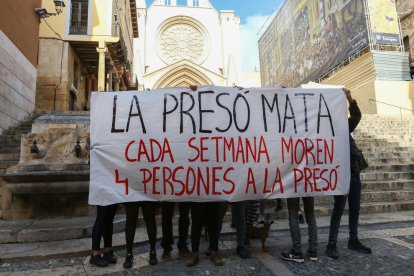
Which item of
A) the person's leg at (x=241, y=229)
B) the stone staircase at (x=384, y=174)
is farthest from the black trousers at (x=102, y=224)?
the stone staircase at (x=384, y=174)

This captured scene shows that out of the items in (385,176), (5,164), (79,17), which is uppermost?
(79,17)

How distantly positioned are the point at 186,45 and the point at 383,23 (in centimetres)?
2871

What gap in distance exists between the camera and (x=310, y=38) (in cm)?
2914

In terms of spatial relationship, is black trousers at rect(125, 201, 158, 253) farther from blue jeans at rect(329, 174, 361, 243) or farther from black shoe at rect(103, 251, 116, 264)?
blue jeans at rect(329, 174, 361, 243)

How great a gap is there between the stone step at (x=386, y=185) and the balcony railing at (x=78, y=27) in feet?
57.6

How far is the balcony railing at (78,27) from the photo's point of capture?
1892 cm

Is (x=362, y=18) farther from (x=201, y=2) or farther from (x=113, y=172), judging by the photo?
(x=201, y=2)

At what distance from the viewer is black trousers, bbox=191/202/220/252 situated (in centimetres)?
374

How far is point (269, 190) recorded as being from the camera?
153 inches

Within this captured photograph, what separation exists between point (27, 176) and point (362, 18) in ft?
74.9

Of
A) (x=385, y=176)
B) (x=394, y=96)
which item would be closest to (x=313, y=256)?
(x=385, y=176)

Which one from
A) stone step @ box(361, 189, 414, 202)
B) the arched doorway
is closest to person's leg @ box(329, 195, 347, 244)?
→ stone step @ box(361, 189, 414, 202)

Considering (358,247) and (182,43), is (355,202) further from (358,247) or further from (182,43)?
(182,43)

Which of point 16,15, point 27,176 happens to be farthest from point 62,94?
point 27,176
